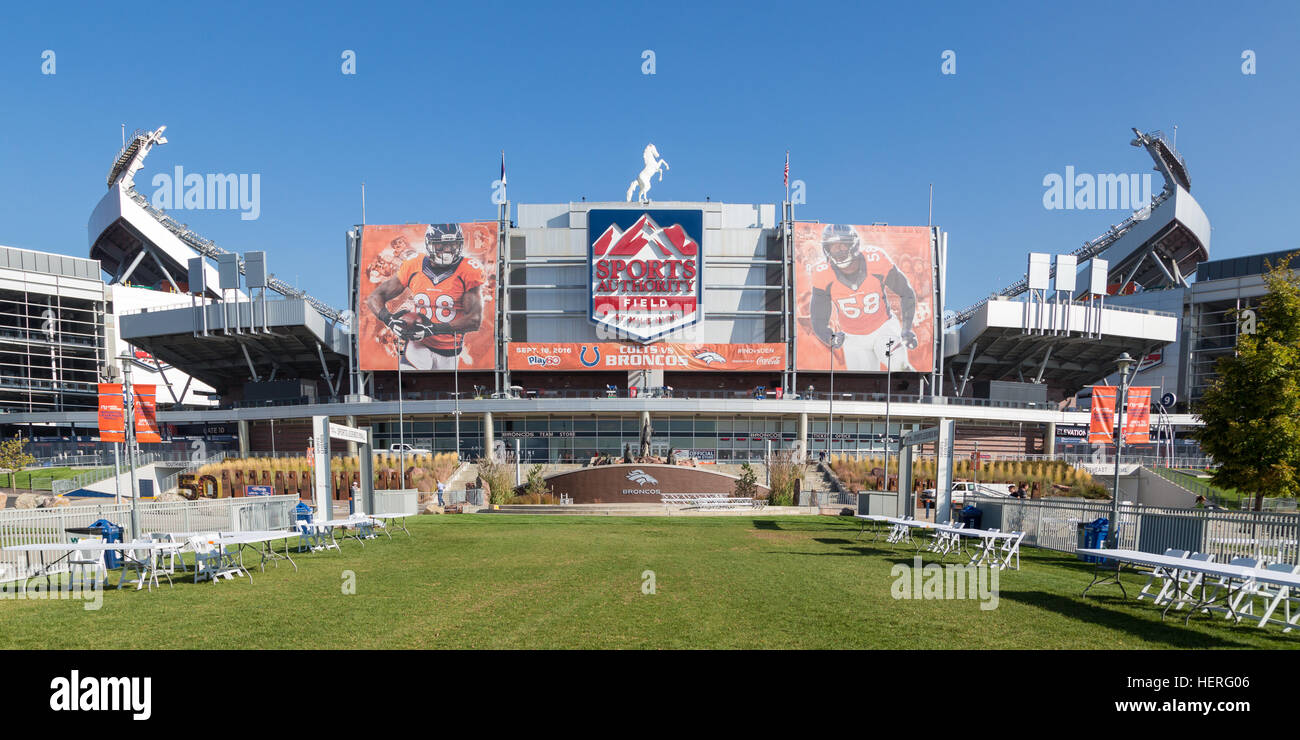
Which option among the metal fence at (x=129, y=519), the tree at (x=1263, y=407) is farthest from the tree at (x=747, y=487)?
the metal fence at (x=129, y=519)

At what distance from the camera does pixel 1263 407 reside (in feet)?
64.3

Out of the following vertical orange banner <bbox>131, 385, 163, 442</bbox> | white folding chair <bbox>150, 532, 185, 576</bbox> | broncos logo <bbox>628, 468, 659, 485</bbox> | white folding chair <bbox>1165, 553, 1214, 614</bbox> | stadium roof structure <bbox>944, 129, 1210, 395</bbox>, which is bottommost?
broncos logo <bbox>628, 468, 659, 485</bbox>

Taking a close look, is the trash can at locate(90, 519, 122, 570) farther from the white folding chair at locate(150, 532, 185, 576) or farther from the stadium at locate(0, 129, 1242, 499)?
the stadium at locate(0, 129, 1242, 499)

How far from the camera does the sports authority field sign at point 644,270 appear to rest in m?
57.6

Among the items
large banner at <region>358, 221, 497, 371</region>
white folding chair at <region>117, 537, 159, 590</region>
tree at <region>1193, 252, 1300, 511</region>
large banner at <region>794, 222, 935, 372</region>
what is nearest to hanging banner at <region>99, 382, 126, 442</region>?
white folding chair at <region>117, 537, 159, 590</region>

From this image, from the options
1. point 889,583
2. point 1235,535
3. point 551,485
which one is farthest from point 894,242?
point 889,583

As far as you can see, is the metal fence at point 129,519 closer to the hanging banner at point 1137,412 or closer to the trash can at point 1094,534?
the trash can at point 1094,534

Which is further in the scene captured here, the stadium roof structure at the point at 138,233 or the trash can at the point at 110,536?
the stadium roof structure at the point at 138,233

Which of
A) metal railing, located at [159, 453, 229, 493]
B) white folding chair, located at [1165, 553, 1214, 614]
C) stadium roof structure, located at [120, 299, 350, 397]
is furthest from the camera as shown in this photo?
stadium roof structure, located at [120, 299, 350, 397]

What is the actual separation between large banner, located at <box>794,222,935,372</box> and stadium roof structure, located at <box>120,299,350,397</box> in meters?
42.7

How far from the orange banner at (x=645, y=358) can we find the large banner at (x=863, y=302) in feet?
12.0

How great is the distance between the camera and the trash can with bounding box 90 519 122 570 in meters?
13.3

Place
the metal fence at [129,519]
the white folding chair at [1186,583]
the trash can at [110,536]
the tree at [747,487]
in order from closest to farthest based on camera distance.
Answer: the white folding chair at [1186,583] < the metal fence at [129,519] < the trash can at [110,536] < the tree at [747,487]
